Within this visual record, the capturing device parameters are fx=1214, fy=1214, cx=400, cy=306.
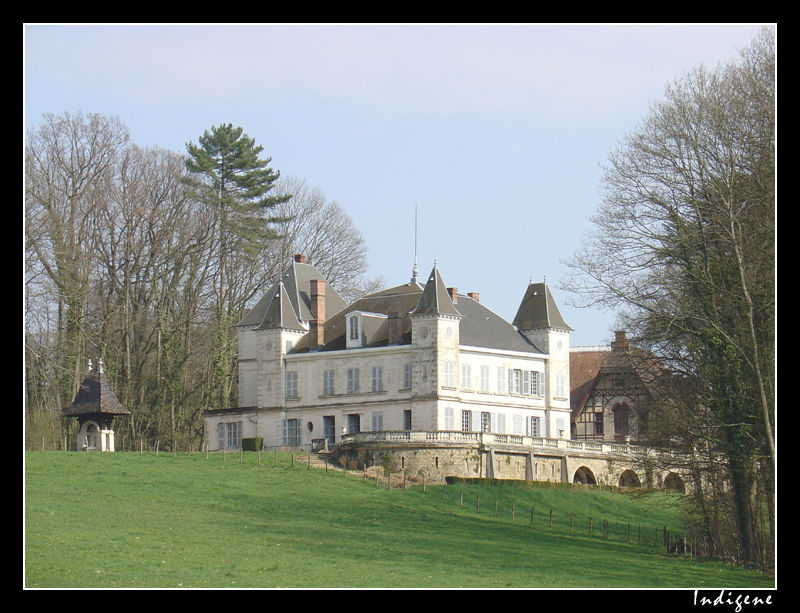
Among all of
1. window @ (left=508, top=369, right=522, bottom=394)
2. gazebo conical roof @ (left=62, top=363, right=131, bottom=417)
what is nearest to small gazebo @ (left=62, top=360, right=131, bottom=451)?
gazebo conical roof @ (left=62, top=363, right=131, bottom=417)

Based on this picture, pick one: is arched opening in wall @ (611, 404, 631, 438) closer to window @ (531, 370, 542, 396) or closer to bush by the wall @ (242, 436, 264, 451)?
window @ (531, 370, 542, 396)

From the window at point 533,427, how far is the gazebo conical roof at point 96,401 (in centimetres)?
1774

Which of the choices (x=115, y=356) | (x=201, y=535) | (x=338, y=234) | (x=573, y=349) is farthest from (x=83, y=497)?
(x=573, y=349)

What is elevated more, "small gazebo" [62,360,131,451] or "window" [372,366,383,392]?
"window" [372,366,383,392]

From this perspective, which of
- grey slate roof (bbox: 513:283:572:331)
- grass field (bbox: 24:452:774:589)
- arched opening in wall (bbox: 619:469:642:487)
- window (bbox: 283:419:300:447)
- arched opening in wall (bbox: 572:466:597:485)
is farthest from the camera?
grey slate roof (bbox: 513:283:572:331)

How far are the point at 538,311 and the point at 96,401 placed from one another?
66.5 ft

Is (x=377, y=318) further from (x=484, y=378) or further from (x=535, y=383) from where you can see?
(x=535, y=383)

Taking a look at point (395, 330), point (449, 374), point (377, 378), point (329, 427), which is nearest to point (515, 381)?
point (449, 374)

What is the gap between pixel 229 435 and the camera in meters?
56.0

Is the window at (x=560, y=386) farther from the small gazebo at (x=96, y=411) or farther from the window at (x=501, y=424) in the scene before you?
the small gazebo at (x=96, y=411)

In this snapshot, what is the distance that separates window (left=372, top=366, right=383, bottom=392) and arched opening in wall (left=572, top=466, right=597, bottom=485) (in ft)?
31.0

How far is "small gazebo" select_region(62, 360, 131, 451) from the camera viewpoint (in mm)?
48688

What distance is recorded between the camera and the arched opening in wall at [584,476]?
53219 mm

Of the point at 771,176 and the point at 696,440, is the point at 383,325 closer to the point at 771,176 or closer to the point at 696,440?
the point at 696,440
